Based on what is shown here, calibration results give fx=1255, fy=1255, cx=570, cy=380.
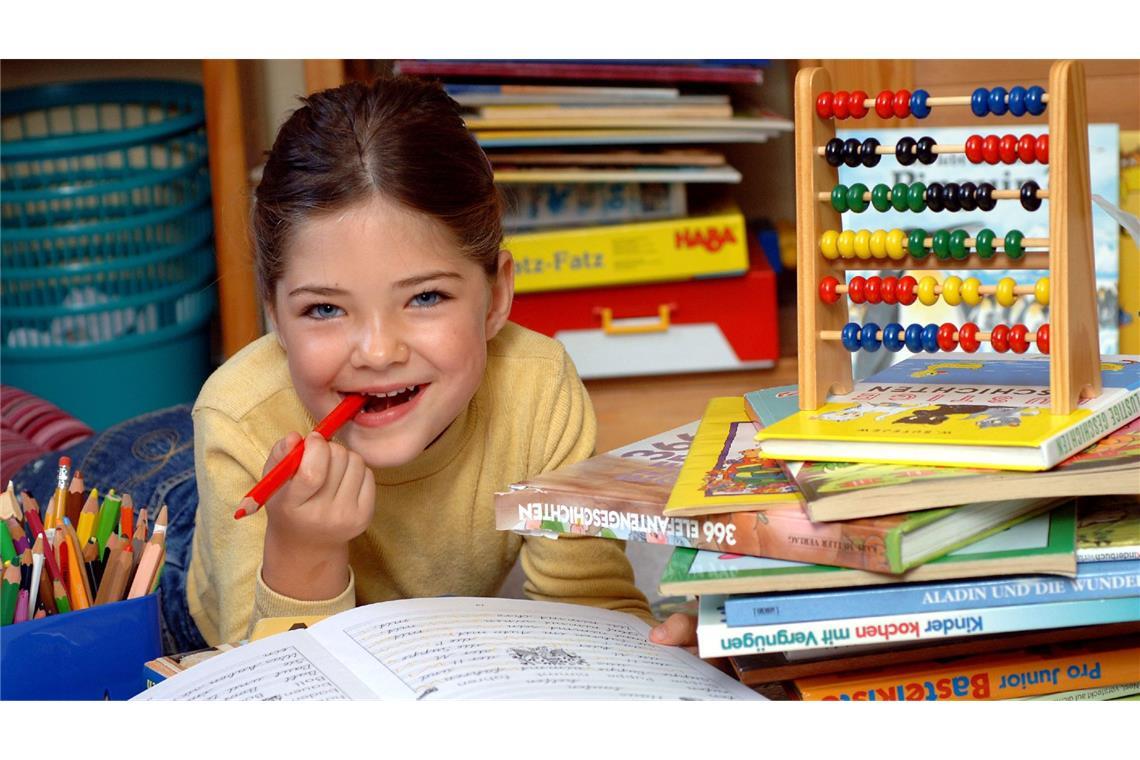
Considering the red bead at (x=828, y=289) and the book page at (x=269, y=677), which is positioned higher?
the red bead at (x=828, y=289)

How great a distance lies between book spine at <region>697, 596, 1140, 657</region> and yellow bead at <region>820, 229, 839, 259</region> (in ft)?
0.84

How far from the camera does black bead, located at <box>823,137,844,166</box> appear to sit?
786mm

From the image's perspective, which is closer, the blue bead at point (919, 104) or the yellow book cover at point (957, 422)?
the yellow book cover at point (957, 422)

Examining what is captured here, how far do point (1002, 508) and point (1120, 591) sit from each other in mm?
69

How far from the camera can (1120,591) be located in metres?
0.63

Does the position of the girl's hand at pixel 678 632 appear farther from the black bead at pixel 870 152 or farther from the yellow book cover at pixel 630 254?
the yellow book cover at pixel 630 254

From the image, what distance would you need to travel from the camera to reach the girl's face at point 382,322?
2.87ft

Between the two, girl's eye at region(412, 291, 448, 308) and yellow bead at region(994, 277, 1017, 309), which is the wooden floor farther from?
yellow bead at region(994, 277, 1017, 309)

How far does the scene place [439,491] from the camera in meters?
1.07

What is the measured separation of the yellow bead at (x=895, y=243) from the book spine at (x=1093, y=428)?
6.1 inches

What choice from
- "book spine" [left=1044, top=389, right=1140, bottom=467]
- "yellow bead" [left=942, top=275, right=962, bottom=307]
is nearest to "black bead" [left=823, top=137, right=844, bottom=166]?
"yellow bead" [left=942, top=275, right=962, bottom=307]

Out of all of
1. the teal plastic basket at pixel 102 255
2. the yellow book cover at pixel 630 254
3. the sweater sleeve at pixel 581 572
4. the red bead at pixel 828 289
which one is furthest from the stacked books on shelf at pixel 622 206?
the red bead at pixel 828 289
